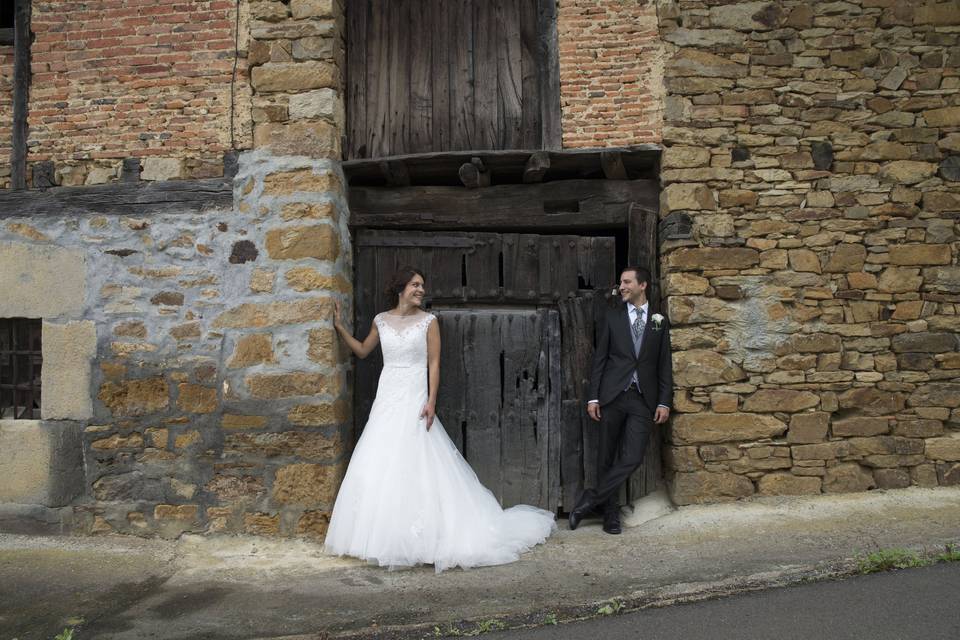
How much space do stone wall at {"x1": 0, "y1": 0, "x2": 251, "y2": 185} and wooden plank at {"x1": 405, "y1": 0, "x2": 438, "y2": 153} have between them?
3.77ft

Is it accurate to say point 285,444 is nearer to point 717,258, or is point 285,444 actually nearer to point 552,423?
point 552,423

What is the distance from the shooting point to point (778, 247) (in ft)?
14.8

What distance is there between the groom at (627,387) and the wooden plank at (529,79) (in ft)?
4.05

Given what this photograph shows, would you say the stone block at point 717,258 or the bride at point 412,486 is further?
the stone block at point 717,258

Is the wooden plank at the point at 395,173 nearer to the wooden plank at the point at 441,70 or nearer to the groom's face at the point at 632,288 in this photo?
the wooden plank at the point at 441,70

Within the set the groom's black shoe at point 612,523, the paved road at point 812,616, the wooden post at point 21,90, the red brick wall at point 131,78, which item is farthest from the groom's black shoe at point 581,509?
the wooden post at point 21,90

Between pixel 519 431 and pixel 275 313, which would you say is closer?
pixel 275 313

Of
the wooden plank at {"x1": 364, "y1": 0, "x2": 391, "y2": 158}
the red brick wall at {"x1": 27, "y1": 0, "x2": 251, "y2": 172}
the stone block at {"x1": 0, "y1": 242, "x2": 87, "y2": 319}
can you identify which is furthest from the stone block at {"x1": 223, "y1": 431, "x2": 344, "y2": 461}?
the wooden plank at {"x1": 364, "y1": 0, "x2": 391, "y2": 158}

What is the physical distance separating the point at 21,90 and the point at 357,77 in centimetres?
A: 232

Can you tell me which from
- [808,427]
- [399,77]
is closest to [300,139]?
[399,77]

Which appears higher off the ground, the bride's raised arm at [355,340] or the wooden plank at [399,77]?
the wooden plank at [399,77]

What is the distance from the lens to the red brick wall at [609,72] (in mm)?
4590

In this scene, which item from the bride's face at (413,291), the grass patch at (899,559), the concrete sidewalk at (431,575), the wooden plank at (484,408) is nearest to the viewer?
the concrete sidewalk at (431,575)

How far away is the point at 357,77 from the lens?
4938 mm
